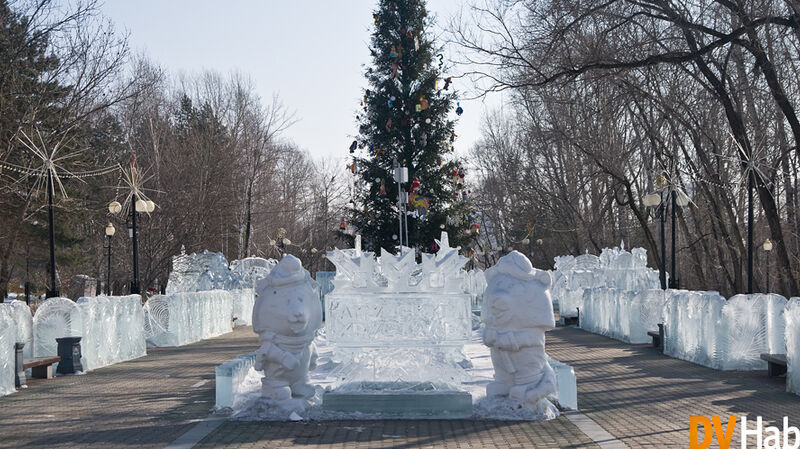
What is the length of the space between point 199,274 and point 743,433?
24.2m

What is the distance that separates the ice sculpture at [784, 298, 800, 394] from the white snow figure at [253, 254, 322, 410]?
19.7 ft

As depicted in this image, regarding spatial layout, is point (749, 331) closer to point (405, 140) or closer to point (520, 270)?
point (520, 270)

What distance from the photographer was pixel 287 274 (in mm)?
10164

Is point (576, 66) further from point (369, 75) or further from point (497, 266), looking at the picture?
point (369, 75)

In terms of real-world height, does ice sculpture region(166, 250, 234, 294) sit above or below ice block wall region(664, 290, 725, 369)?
above

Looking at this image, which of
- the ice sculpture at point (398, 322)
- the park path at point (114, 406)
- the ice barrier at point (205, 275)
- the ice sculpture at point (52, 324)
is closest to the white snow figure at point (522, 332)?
the ice sculpture at point (398, 322)

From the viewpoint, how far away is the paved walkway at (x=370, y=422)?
8695 millimetres

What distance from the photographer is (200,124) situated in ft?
183

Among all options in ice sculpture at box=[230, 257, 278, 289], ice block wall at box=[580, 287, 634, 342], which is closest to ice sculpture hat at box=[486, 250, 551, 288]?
ice block wall at box=[580, 287, 634, 342]

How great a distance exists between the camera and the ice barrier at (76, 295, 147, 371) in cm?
1555

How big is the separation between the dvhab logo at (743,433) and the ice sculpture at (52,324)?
10.3m

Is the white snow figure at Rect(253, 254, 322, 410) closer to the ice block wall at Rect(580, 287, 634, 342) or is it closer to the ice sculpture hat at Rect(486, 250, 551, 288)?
the ice sculpture hat at Rect(486, 250, 551, 288)

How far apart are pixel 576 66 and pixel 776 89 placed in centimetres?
396

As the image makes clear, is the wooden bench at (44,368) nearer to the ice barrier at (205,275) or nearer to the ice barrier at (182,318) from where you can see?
the ice barrier at (182,318)
